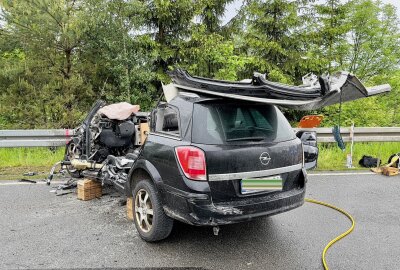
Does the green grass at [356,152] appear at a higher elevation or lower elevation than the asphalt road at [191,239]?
higher

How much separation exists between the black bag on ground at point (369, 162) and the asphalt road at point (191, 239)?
2.18 metres

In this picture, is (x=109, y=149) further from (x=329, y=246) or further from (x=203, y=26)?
(x=203, y=26)

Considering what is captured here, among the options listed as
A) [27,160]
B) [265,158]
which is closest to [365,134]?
[265,158]

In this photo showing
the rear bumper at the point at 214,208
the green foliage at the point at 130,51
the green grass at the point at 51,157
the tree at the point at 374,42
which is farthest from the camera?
the tree at the point at 374,42

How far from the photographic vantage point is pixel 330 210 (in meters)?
5.11

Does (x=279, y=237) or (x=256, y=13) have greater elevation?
(x=256, y=13)

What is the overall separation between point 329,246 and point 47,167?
5936 millimetres

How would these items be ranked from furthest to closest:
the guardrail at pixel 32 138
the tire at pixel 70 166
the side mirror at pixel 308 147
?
the guardrail at pixel 32 138 < the tire at pixel 70 166 < the side mirror at pixel 308 147

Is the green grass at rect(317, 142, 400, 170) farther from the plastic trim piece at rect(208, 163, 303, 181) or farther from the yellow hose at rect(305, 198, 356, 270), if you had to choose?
the plastic trim piece at rect(208, 163, 303, 181)

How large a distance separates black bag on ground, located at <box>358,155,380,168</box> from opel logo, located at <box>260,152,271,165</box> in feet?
16.7

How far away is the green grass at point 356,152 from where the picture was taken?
800cm

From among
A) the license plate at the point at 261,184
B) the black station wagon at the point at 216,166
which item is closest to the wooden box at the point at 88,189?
the black station wagon at the point at 216,166

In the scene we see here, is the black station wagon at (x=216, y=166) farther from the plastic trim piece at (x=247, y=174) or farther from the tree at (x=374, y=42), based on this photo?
the tree at (x=374, y=42)

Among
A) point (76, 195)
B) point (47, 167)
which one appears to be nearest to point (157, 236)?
point (76, 195)
